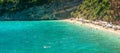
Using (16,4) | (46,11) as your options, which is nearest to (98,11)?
(46,11)

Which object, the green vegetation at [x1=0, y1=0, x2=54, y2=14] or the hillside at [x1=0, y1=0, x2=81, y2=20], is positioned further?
the green vegetation at [x1=0, y1=0, x2=54, y2=14]

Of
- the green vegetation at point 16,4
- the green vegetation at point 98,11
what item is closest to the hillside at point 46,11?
the green vegetation at point 16,4

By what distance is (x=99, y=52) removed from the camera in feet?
152

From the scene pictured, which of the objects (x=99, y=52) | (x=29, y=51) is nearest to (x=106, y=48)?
(x=99, y=52)

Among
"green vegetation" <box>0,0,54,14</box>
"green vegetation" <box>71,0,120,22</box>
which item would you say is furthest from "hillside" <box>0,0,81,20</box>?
"green vegetation" <box>71,0,120,22</box>

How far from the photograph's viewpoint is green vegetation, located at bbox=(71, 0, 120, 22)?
274ft

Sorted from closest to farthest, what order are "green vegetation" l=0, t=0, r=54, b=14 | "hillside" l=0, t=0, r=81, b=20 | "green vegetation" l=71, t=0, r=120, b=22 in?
"green vegetation" l=71, t=0, r=120, b=22, "hillside" l=0, t=0, r=81, b=20, "green vegetation" l=0, t=0, r=54, b=14

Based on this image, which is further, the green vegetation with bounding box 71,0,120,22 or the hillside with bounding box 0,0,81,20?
the hillside with bounding box 0,0,81,20

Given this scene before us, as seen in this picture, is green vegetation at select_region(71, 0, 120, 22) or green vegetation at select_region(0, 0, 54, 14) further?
green vegetation at select_region(0, 0, 54, 14)

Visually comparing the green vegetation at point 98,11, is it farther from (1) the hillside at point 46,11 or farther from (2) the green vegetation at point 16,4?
(2) the green vegetation at point 16,4

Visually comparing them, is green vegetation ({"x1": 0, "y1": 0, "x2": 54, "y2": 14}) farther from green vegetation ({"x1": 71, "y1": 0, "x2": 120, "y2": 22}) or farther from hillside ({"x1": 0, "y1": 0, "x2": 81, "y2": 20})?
green vegetation ({"x1": 71, "y1": 0, "x2": 120, "y2": 22})

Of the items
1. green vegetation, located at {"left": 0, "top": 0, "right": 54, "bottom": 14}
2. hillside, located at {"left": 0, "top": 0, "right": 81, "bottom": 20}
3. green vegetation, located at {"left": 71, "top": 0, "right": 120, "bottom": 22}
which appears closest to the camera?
green vegetation, located at {"left": 71, "top": 0, "right": 120, "bottom": 22}

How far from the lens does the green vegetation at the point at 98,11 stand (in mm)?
83562

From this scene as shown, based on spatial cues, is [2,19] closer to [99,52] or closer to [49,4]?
[49,4]
